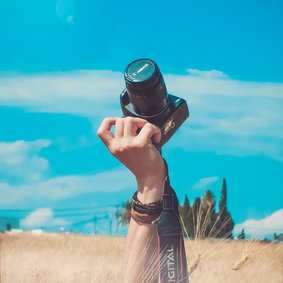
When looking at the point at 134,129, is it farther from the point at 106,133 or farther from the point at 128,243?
the point at 128,243

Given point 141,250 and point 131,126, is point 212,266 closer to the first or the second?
point 141,250

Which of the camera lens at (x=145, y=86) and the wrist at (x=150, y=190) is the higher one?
the camera lens at (x=145, y=86)

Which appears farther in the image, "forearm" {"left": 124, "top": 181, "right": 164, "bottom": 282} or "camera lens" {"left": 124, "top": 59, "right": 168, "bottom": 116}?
"camera lens" {"left": 124, "top": 59, "right": 168, "bottom": 116}

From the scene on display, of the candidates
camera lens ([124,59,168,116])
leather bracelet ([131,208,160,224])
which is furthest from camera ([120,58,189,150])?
leather bracelet ([131,208,160,224])

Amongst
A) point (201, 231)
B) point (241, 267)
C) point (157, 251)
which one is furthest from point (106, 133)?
point (241, 267)

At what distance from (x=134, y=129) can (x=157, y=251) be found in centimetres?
60

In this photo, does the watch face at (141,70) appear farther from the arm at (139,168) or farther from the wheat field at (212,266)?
the wheat field at (212,266)

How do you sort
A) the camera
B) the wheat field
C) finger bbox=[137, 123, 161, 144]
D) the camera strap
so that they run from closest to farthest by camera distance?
finger bbox=[137, 123, 161, 144] → the camera strap → the camera → the wheat field

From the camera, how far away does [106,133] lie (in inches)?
110

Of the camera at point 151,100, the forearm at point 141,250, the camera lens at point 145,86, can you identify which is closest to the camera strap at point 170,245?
the forearm at point 141,250

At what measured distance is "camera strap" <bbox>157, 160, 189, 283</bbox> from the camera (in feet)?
9.56

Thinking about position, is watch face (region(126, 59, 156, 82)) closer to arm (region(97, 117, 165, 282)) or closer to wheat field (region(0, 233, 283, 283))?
arm (region(97, 117, 165, 282))

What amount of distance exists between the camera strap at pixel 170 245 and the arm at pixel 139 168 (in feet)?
0.14

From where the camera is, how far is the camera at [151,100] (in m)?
3.02
